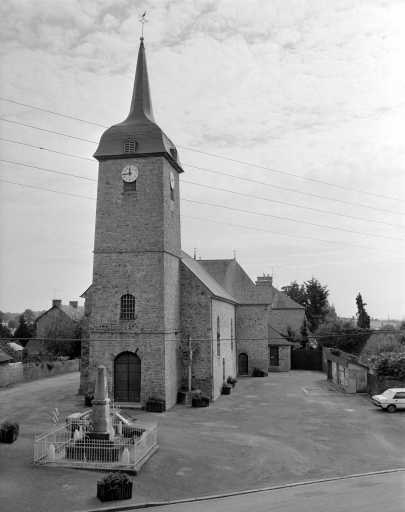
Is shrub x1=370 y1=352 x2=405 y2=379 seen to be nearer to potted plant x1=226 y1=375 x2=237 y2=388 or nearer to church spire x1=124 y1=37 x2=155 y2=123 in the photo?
potted plant x1=226 y1=375 x2=237 y2=388

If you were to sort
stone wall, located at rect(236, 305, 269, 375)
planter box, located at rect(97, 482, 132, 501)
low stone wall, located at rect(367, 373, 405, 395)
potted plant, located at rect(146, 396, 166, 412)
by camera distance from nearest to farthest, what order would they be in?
planter box, located at rect(97, 482, 132, 501) → potted plant, located at rect(146, 396, 166, 412) → low stone wall, located at rect(367, 373, 405, 395) → stone wall, located at rect(236, 305, 269, 375)

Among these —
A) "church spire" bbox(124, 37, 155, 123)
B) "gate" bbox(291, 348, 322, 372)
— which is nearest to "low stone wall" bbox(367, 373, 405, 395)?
"gate" bbox(291, 348, 322, 372)

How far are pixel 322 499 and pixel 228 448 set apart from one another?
602cm

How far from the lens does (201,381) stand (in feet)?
98.0

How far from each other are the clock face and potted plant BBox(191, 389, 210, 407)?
1320 cm

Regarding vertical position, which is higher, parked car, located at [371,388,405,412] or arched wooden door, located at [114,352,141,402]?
arched wooden door, located at [114,352,141,402]

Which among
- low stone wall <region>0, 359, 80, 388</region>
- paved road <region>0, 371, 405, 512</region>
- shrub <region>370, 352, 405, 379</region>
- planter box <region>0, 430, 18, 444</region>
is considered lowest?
paved road <region>0, 371, 405, 512</region>

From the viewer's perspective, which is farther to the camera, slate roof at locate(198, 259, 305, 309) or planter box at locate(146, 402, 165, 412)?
slate roof at locate(198, 259, 305, 309)

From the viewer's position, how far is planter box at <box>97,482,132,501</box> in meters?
13.2

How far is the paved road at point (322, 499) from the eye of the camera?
504 inches

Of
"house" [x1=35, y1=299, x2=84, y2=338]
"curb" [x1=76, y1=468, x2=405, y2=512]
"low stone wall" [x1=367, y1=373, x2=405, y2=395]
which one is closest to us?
"curb" [x1=76, y1=468, x2=405, y2=512]

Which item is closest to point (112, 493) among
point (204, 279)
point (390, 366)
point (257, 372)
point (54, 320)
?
point (390, 366)

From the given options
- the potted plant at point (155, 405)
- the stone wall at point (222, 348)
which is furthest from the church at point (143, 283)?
the potted plant at point (155, 405)

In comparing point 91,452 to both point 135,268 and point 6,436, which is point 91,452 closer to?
point 6,436
